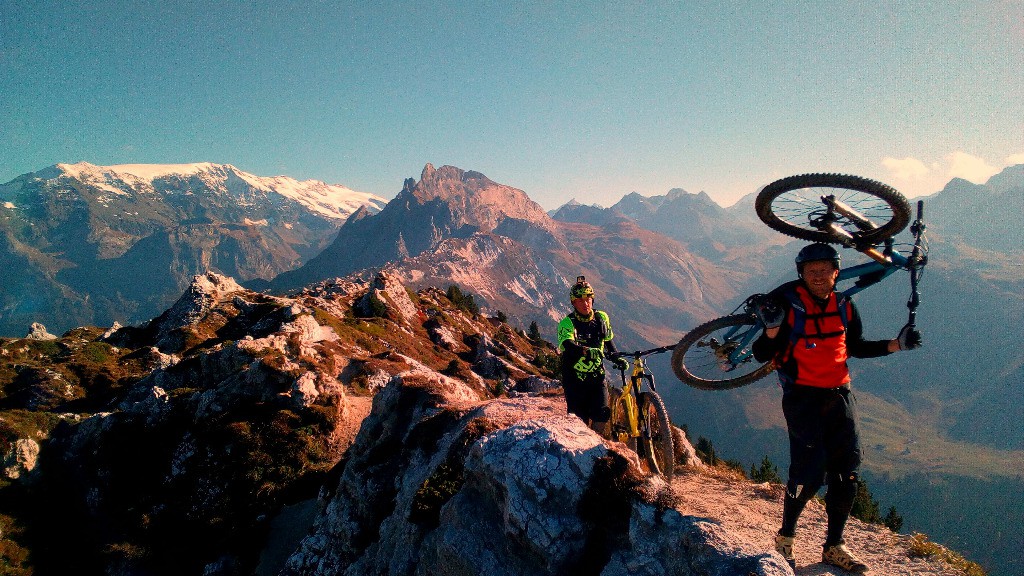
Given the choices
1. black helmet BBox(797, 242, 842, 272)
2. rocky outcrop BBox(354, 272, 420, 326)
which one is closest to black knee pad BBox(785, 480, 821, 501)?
black helmet BBox(797, 242, 842, 272)

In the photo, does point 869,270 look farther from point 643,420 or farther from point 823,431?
point 643,420

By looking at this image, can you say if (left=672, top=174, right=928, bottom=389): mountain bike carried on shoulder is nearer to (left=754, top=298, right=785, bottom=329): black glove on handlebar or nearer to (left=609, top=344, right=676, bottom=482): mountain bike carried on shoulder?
(left=754, top=298, right=785, bottom=329): black glove on handlebar

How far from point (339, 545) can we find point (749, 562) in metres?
12.0

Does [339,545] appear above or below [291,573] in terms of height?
above

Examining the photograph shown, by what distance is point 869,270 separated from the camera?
382 inches

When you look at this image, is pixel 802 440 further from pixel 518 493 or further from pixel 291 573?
pixel 291 573

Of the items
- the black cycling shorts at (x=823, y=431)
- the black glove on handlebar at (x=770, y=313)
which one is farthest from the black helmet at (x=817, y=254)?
the black cycling shorts at (x=823, y=431)

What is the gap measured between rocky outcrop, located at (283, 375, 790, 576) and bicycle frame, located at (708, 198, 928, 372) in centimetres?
394

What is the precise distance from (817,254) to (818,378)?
216 centimetres

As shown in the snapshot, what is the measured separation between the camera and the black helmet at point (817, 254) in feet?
23.4

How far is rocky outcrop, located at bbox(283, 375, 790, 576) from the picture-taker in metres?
6.29

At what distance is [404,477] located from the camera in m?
12.2

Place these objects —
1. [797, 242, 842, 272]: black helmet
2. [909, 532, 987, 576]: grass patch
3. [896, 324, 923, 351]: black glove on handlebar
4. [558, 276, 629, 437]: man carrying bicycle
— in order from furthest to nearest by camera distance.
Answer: [558, 276, 629, 437]: man carrying bicycle → [909, 532, 987, 576]: grass patch → [896, 324, 923, 351]: black glove on handlebar → [797, 242, 842, 272]: black helmet

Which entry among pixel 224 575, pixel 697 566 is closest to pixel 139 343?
pixel 224 575
